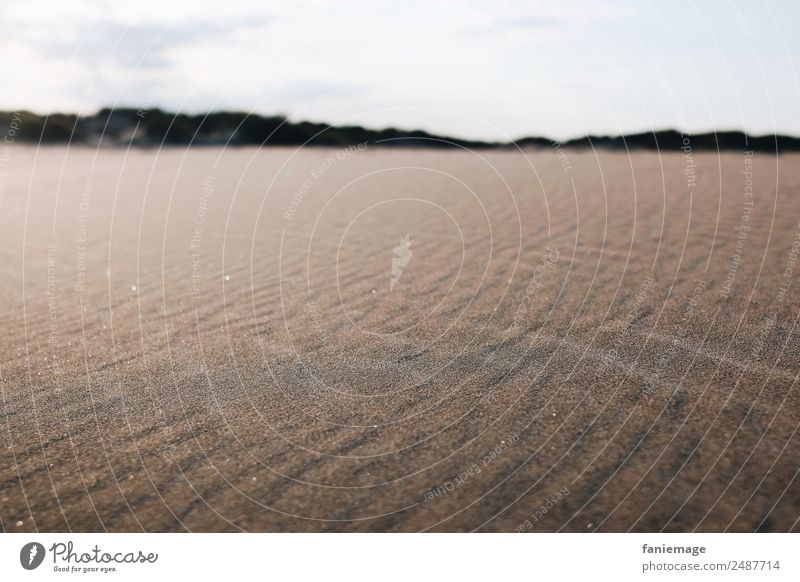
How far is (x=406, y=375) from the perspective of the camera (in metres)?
5.87

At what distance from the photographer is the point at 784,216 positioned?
12258mm

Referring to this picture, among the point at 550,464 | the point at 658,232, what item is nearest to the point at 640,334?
the point at 550,464

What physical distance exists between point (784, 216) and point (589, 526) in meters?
10.7

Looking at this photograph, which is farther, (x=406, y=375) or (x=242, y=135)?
(x=242, y=135)

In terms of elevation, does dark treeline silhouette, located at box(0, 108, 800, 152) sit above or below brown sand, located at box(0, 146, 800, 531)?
above

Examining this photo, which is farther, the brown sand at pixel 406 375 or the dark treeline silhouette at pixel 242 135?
the dark treeline silhouette at pixel 242 135

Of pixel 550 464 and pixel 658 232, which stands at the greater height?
pixel 658 232

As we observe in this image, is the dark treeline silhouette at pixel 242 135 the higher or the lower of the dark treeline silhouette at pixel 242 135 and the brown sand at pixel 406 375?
the higher

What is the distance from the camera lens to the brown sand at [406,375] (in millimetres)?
4098

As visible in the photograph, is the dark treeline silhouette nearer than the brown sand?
No

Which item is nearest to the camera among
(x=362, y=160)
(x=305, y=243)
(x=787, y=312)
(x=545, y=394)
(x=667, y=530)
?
(x=667, y=530)

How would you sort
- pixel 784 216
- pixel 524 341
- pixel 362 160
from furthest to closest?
pixel 362 160 → pixel 784 216 → pixel 524 341

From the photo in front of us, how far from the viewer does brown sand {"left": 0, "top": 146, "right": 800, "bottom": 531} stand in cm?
410

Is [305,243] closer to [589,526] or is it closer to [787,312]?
[787,312]
